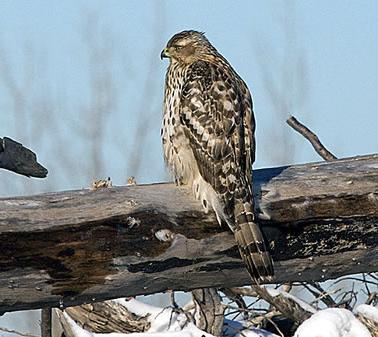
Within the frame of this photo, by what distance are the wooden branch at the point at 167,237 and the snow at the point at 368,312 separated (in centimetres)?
92

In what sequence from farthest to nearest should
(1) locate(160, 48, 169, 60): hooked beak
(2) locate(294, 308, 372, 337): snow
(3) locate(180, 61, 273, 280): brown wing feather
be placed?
(1) locate(160, 48, 169, 60): hooked beak → (2) locate(294, 308, 372, 337): snow → (3) locate(180, 61, 273, 280): brown wing feather

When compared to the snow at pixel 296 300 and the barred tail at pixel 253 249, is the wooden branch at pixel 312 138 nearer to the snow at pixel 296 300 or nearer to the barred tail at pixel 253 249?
the snow at pixel 296 300

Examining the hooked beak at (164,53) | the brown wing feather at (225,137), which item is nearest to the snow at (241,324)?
the brown wing feather at (225,137)

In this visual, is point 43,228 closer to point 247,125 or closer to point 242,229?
point 242,229

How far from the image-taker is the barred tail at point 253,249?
13.1 feet

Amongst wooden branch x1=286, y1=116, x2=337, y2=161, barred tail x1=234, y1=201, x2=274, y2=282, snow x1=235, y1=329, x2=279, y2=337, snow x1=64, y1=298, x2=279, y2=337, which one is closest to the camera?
barred tail x1=234, y1=201, x2=274, y2=282

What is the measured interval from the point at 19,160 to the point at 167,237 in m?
0.92

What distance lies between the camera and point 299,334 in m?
4.98

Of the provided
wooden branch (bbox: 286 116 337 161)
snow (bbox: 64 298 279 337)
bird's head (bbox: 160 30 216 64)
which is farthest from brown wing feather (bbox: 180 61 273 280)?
snow (bbox: 64 298 279 337)

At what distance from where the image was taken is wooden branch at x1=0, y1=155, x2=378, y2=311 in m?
3.66

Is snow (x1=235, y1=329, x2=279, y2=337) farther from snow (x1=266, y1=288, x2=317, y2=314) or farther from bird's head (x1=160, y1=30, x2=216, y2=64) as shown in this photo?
bird's head (x1=160, y1=30, x2=216, y2=64)

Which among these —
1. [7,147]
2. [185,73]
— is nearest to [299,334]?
[185,73]

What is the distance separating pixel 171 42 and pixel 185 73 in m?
0.39

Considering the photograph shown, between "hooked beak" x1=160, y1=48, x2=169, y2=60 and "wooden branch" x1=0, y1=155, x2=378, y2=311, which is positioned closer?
"wooden branch" x1=0, y1=155, x2=378, y2=311
